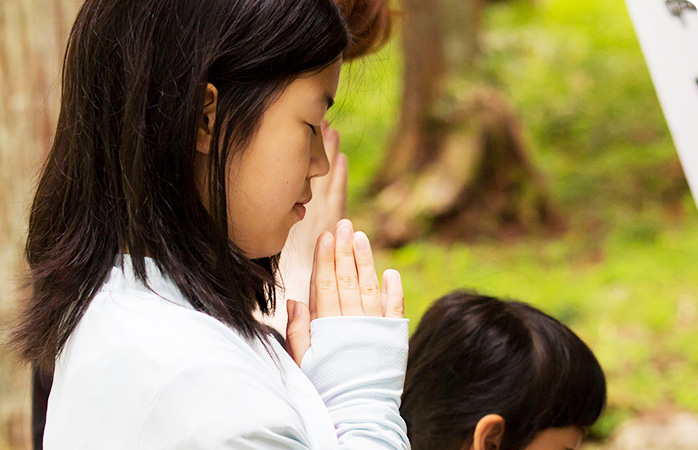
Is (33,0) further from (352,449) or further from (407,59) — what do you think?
(407,59)

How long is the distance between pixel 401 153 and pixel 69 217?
5877mm

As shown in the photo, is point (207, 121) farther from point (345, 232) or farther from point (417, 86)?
point (417, 86)

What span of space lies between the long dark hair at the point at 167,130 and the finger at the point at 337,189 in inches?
27.8

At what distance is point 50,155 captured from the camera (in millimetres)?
1281

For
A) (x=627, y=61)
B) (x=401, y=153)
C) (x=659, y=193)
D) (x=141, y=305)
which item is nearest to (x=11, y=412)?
(x=141, y=305)

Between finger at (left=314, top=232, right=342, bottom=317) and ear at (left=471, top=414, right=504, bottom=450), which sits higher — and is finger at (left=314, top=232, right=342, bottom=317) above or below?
above

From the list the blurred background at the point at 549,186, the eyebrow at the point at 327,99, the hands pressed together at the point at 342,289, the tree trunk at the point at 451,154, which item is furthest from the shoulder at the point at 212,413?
the tree trunk at the point at 451,154

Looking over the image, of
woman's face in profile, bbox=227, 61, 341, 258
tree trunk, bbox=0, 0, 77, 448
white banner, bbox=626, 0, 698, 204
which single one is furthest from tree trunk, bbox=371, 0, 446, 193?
woman's face in profile, bbox=227, 61, 341, 258

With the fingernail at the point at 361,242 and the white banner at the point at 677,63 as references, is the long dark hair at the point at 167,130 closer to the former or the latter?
the fingernail at the point at 361,242

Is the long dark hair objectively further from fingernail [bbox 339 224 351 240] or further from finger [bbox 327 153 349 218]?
finger [bbox 327 153 349 218]

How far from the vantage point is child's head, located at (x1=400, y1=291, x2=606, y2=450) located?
1.77m

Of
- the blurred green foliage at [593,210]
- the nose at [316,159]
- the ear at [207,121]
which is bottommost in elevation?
the blurred green foliage at [593,210]

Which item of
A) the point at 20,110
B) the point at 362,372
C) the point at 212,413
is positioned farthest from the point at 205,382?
the point at 20,110

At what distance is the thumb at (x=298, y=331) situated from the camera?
122 centimetres
